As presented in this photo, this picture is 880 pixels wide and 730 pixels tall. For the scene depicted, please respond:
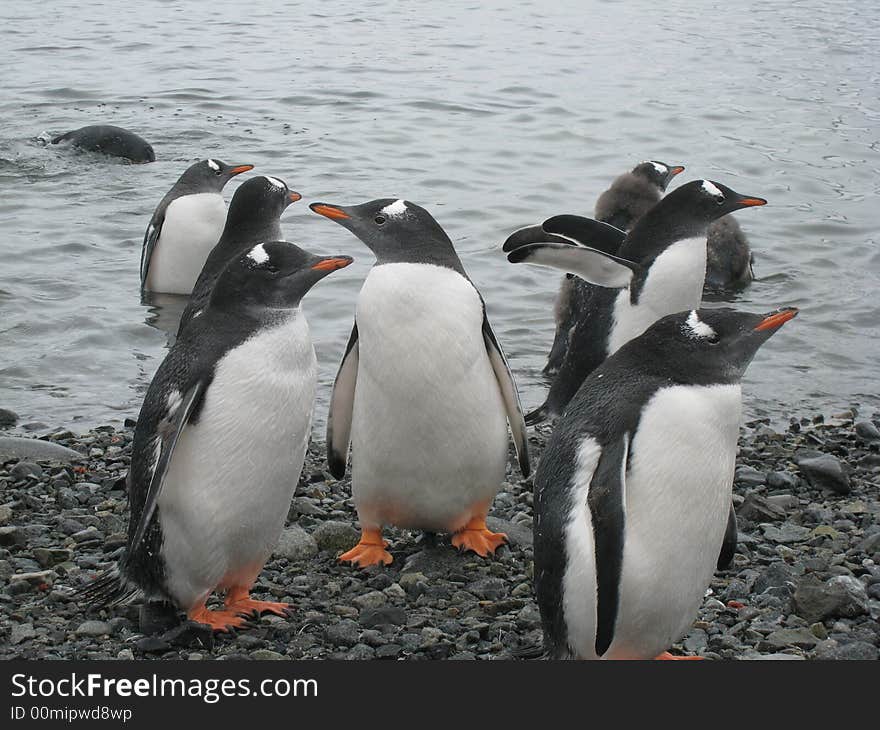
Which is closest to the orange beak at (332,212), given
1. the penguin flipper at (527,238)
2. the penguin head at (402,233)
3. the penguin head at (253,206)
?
the penguin head at (402,233)

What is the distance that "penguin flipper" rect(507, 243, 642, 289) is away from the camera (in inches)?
192

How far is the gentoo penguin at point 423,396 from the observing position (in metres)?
4.74

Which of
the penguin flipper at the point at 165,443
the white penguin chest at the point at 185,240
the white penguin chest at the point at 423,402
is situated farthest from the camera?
the white penguin chest at the point at 185,240

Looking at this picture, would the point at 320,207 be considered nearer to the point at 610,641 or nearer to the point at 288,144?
the point at 610,641

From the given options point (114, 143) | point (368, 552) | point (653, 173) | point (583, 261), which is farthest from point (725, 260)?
point (114, 143)

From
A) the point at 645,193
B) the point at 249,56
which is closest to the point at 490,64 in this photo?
the point at 249,56

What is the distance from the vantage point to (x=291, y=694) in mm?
3469

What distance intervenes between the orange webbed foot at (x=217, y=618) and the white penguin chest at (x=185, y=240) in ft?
17.6

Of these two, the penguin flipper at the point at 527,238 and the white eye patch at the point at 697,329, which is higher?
the white eye patch at the point at 697,329

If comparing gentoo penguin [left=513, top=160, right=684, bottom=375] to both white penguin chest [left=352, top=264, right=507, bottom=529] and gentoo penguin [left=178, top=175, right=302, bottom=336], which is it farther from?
white penguin chest [left=352, top=264, right=507, bottom=529]

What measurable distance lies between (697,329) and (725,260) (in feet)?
19.5

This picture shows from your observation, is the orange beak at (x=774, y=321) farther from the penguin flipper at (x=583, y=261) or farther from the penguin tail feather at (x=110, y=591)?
the penguin tail feather at (x=110, y=591)

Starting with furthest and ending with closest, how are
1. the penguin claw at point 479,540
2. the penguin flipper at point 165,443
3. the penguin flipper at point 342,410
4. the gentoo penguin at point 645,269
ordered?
the gentoo penguin at point 645,269
the penguin flipper at point 342,410
the penguin claw at point 479,540
the penguin flipper at point 165,443

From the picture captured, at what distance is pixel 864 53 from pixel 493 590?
17.2 metres
